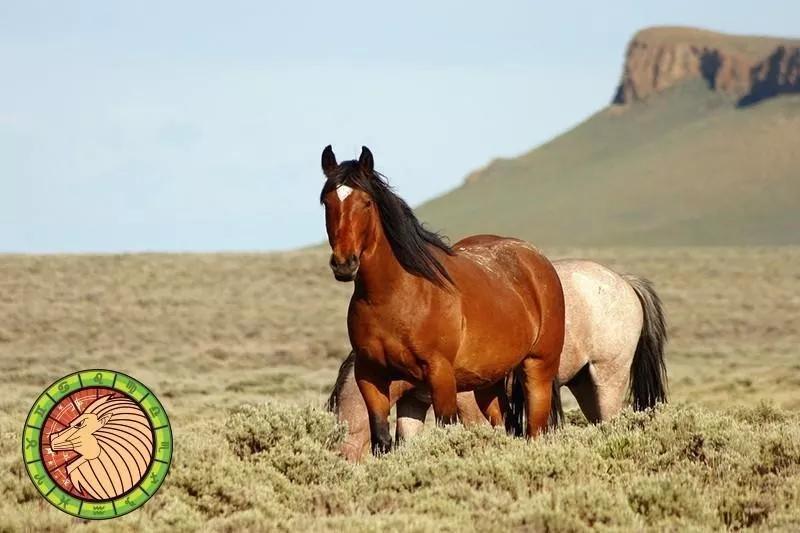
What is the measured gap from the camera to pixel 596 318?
35.9ft

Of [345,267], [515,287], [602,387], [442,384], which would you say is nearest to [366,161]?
[345,267]

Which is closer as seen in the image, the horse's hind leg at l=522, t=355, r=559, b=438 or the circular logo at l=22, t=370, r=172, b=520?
the circular logo at l=22, t=370, r=172, b=520

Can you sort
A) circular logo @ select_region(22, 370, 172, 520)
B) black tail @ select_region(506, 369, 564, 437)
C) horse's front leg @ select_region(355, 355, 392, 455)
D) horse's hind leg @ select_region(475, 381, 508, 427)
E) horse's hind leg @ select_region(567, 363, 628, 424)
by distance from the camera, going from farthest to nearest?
horse's hind leg @ select_region(567, 363, 628, 424)
horse's hind leg @ select_region(475, 381, 508, 427)
black tail @ select_region(506, 369, 564, 437)
horse's front leg @ select_region(355, 355, 392, 455)
circular logo @ select_region(22, 370, 172, 520)

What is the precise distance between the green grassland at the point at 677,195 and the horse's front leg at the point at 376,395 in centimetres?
14005

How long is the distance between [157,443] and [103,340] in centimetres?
2744

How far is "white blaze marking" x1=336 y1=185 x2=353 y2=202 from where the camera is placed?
770 centimetres

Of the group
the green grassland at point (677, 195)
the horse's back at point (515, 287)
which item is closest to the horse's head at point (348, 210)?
the horse's back at point (515, 287)

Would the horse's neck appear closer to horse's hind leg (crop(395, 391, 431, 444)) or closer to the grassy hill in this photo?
horse's hind leg (crop(395, 391, 431, 444))

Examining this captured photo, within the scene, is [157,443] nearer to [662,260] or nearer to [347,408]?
[347,408]

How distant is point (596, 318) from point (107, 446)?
5.26 meters

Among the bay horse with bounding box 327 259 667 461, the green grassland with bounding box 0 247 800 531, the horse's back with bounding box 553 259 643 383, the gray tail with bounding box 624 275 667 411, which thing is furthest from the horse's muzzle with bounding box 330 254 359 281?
the gray tail with bounding box 624 275 667 411

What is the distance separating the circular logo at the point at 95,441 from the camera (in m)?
6.43

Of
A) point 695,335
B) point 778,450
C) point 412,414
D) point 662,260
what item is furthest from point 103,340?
point 662,260

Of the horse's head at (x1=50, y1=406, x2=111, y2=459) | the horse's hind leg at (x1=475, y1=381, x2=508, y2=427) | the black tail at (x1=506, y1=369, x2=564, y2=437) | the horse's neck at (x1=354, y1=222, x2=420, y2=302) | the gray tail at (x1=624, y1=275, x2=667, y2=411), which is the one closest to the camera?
the horse's head at (x1=50, y1=406, x2=111, y2=459)
